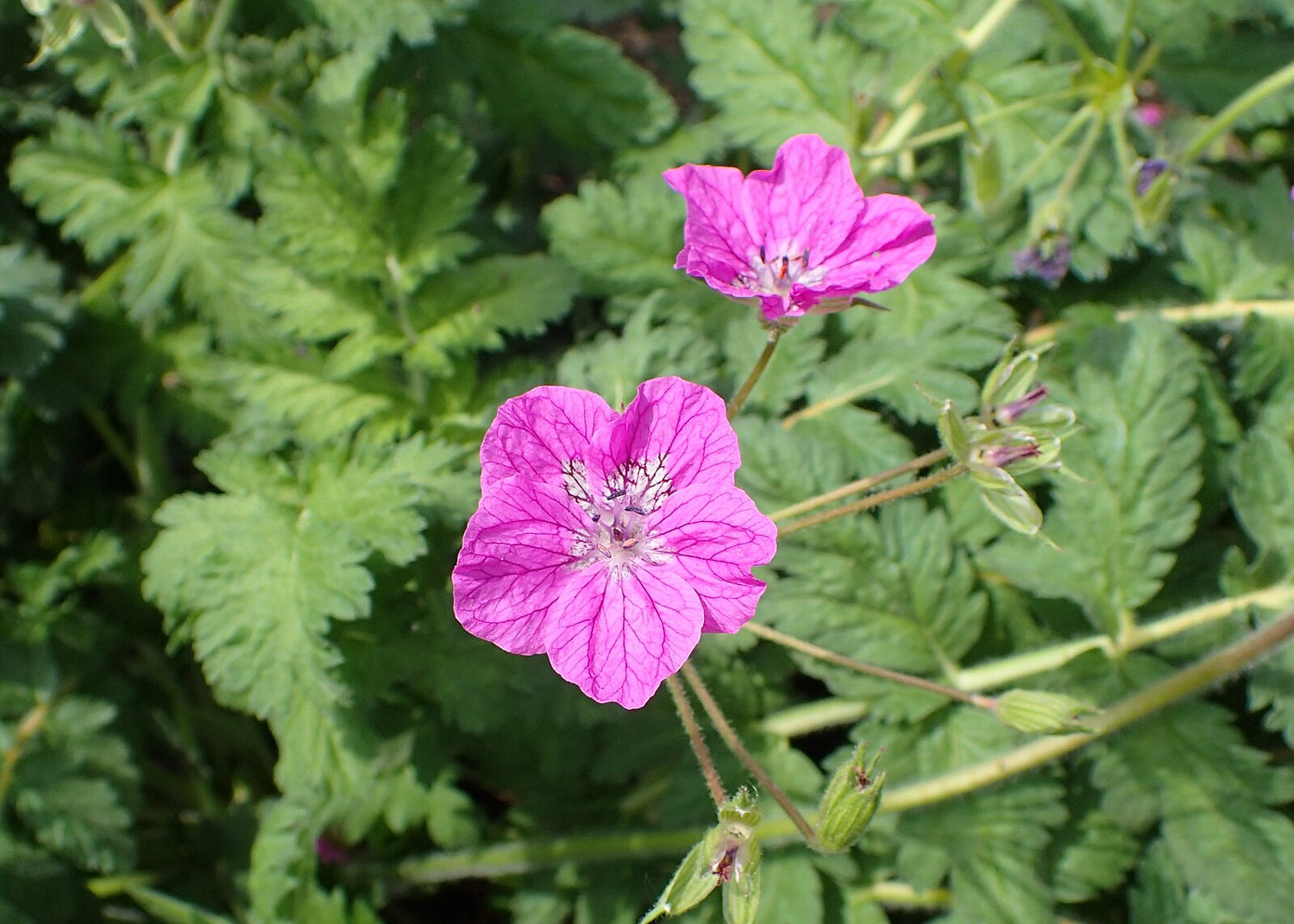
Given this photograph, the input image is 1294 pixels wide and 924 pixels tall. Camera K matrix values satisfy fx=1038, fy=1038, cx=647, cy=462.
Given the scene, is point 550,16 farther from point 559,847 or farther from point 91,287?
point 559,847

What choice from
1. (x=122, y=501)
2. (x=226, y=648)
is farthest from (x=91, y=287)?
(x=226, y=648)

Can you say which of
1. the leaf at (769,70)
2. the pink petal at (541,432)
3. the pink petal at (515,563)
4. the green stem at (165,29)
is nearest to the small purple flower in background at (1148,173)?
the leaf at (769,70)

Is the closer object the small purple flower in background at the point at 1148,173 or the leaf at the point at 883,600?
the leaf at the point at 883,600

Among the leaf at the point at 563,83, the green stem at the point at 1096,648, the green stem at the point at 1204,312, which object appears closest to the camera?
the green stem at the point at 1096,648

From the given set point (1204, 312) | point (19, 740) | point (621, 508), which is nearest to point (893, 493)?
point (621, 508)

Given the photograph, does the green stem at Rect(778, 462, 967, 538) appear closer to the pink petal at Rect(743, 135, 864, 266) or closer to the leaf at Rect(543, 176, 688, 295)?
the pink petal at Rect(743, 135, 864, 266)

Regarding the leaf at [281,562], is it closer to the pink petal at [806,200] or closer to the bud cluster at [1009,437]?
the pink petal at [806,200]
